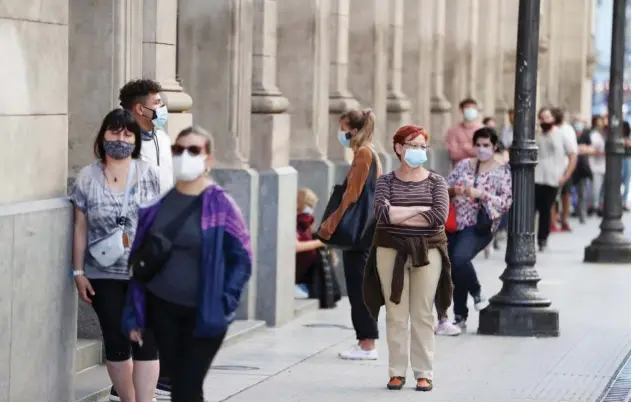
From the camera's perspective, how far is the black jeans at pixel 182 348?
832 centimetres

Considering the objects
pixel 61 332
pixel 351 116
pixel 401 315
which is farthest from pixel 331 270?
pixel 61 332

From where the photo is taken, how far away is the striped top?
1159 centimetres

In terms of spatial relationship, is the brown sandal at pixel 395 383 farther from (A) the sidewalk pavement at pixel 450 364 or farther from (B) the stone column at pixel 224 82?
(B) the stone column at pixel 224 82

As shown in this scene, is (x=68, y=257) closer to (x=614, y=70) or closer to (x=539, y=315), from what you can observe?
(x=539, y=315)

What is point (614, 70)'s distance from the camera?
2286 centimetres

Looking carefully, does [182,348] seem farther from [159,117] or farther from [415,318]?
[415,318]

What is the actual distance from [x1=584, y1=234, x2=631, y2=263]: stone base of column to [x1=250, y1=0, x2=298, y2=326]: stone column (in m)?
8.03

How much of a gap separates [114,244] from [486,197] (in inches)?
216

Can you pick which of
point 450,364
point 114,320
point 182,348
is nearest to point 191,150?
point 182,348

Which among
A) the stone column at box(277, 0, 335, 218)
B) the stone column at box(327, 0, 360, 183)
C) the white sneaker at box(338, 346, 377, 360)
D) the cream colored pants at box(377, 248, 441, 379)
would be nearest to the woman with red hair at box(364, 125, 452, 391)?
the cream colored pants at box(377, 248, 441, 379)

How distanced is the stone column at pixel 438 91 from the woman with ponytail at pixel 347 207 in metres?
11.8

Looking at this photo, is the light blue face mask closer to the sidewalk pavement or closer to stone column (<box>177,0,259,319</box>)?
the sidewalk pavement

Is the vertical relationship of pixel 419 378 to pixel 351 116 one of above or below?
below

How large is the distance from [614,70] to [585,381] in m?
11.1
